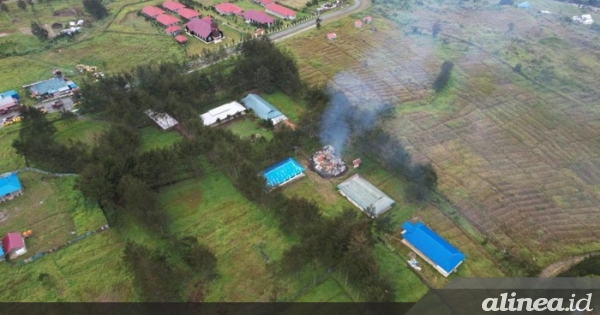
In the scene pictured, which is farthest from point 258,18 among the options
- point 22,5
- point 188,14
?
point 22,5

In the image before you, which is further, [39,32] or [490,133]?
[39,32]

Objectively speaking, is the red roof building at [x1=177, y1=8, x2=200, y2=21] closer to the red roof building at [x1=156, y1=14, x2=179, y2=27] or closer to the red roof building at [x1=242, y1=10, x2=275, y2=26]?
the red roof building at [x1=156, y1=14, x2=179, y2=27]

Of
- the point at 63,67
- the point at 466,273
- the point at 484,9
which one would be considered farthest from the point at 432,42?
the point at 63,67

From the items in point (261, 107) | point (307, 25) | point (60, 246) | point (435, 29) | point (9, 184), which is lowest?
point (60, 246)

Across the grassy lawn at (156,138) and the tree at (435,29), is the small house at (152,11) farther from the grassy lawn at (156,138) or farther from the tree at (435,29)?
the tree at (435,29)

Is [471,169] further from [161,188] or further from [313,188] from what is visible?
[161,188]

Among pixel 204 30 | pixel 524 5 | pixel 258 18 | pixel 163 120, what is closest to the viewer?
pixel 163 120

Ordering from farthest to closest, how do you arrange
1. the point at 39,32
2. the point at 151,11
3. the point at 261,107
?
1. the point at 151,11
2. the point at 39,32
3. the point at 261,107

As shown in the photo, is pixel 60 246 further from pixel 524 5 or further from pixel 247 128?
pixel 524 5
